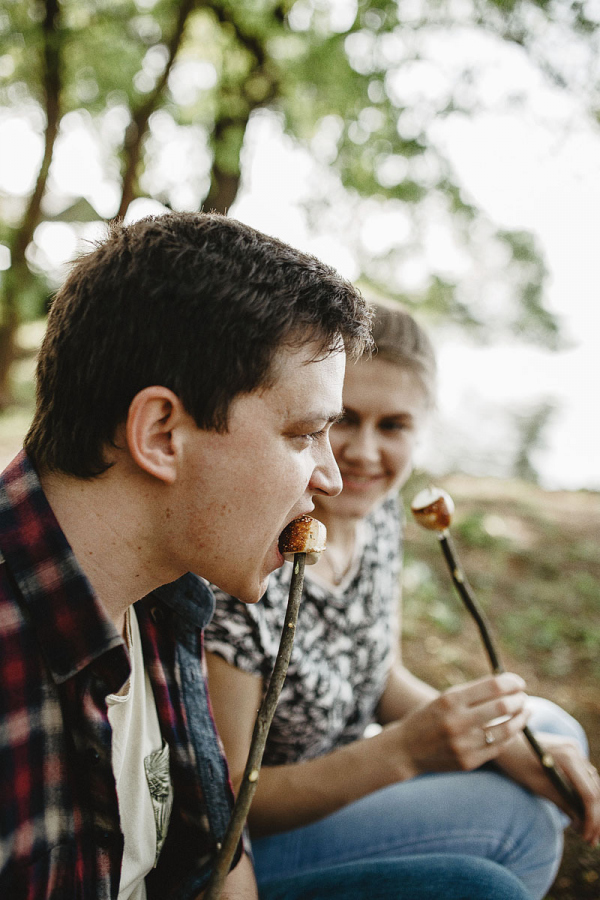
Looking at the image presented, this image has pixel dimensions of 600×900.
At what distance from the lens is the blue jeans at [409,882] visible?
1502 millimetres

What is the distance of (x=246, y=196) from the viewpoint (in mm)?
7727

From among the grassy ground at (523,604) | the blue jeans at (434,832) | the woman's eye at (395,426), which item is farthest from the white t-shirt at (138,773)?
the grassy ground at (523,604)

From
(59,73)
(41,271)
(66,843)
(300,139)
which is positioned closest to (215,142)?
(300,139)

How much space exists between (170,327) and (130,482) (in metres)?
0.28

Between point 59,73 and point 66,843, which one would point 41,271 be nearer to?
point 59,73

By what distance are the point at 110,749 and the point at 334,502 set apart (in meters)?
1.11

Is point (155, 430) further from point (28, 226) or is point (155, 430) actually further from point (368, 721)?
point (28, 226)

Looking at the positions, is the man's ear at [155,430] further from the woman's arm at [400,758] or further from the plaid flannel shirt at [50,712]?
the woman's arm at [400,758]

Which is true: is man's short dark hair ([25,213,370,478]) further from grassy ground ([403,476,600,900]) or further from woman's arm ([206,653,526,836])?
grassy ground ([403,476,600,900])

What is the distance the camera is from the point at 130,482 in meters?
1.13

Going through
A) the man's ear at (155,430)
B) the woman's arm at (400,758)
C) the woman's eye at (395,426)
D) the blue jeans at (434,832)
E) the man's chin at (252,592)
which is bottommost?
the blue jeans at (434,832)

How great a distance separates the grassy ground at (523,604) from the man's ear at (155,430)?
2.41 m

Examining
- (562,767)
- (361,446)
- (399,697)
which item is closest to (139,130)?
(361,446)

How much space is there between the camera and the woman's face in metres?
1.97
